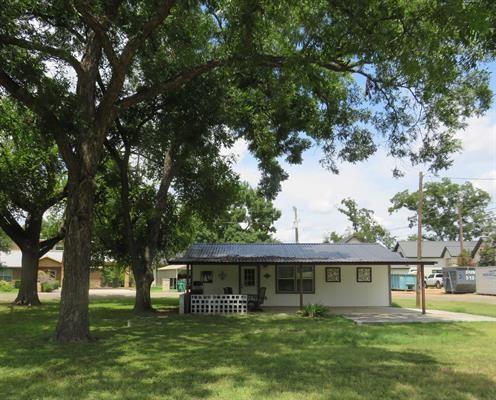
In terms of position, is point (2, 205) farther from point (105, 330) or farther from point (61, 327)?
point (61, 327)

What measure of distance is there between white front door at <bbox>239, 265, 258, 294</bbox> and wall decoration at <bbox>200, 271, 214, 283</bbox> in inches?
52.1

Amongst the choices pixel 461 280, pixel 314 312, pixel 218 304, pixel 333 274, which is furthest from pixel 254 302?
pixel 461 280

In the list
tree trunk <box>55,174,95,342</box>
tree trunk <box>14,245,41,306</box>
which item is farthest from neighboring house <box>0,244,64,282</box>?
tree trunk <box>55,174,95,342</box>

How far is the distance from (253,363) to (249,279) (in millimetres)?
14144

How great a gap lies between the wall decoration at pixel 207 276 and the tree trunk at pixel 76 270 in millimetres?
11410

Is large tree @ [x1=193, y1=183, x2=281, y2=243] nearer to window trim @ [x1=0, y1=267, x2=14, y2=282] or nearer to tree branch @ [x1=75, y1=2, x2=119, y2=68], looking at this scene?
window trim @ [x1=0, y1=267, x2=14, y2=282]

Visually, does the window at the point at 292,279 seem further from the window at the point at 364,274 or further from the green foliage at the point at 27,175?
the green foliage at the point at 27,175

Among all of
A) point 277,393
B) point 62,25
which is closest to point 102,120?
point 62,25

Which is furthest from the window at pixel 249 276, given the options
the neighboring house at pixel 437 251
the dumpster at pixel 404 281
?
the neighboring house at pixel 437 251

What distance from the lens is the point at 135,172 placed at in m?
22.9

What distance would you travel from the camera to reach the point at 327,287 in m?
23.2

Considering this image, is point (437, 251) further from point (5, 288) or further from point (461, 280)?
point (5, 288)

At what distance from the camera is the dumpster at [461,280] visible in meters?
38.2

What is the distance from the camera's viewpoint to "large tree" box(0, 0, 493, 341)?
8641mm
